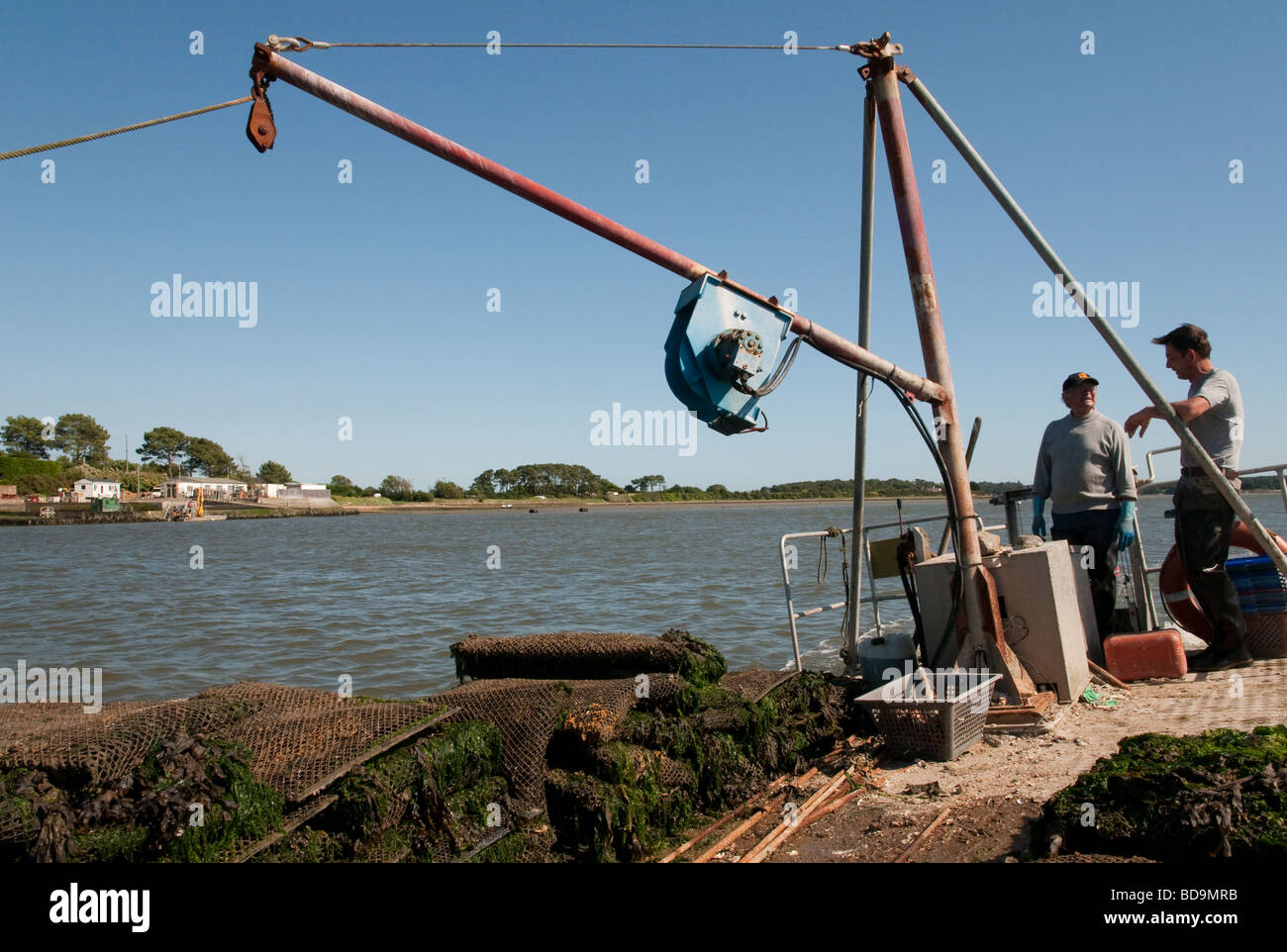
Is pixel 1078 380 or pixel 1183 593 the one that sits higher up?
pixel 1078 380

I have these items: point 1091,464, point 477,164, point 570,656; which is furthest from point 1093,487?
point 477,164

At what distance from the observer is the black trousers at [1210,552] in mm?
7258

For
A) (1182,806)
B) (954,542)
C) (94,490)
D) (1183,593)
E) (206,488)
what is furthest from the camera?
(206,488)

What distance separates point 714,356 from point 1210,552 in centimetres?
498

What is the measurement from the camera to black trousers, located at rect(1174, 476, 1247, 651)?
23.8ft

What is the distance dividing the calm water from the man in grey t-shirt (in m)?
4.92

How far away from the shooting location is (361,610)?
19.6 metres

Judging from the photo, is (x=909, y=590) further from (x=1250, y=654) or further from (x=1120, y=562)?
(x=1250, y=654)

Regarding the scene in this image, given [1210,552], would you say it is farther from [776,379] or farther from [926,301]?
[776,379]

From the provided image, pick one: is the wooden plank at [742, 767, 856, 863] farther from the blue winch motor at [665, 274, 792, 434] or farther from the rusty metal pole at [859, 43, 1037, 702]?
the blue winch motor at [665, 274, 792, 434]

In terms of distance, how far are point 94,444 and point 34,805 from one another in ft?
468

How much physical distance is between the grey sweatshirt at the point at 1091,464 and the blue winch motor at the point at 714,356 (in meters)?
3.79

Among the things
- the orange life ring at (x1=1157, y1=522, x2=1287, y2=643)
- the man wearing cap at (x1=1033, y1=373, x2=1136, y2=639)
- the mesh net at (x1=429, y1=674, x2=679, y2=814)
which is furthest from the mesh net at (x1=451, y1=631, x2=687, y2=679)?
the orange life ring at (x1=1157, y1=522, x2=1287, y2=643)
